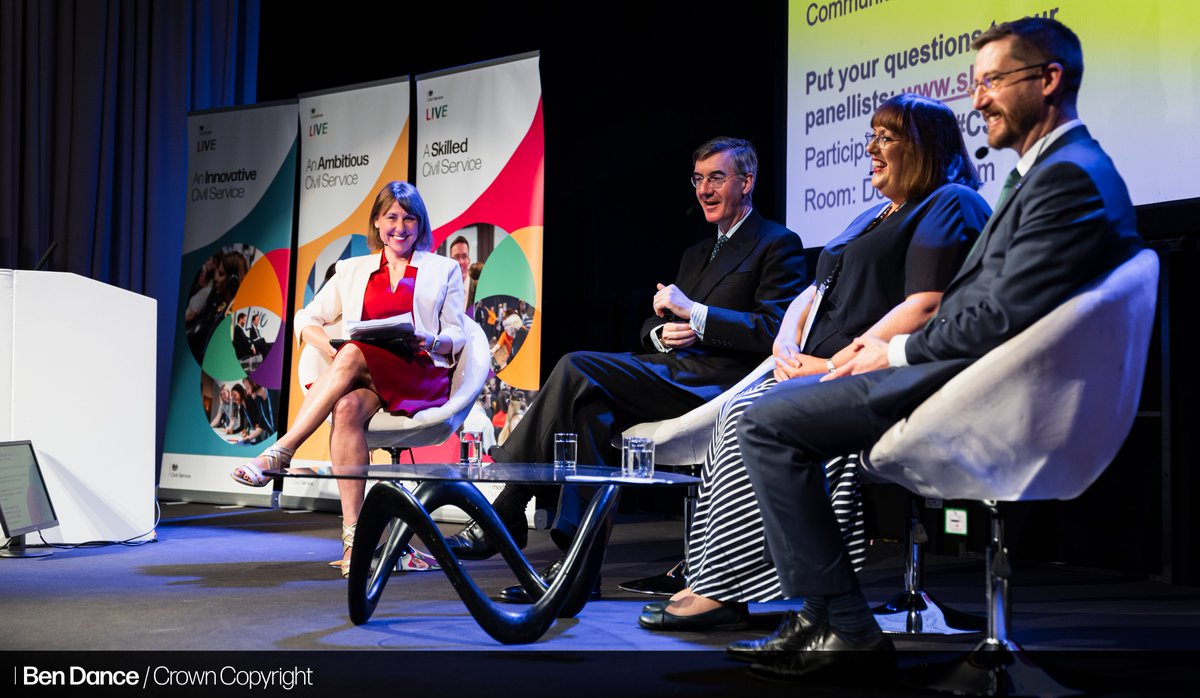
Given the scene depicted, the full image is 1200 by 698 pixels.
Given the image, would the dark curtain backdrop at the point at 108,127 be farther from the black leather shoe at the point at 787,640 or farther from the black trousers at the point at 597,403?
the black leather shoe at the point at 787,640

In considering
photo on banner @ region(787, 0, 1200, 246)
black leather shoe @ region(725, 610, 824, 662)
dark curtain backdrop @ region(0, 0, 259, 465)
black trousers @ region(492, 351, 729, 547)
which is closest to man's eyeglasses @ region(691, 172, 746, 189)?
black trousers @ region(492, 351, 729, 547)

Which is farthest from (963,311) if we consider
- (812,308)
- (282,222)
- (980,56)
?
(282,222)

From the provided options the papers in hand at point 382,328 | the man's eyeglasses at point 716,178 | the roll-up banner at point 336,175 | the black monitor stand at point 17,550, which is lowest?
the black monitor stand at point 17,550

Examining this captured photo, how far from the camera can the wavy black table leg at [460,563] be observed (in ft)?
8.07

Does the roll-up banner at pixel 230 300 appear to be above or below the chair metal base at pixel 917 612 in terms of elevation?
above

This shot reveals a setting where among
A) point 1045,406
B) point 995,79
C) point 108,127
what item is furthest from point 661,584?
point 108,127

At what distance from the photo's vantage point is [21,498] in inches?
155

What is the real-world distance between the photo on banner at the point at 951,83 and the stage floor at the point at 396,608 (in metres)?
1.28

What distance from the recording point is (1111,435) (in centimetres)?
198

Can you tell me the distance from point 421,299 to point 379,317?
0.16 metres

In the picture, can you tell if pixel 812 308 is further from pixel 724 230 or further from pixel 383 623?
pixel 383 623

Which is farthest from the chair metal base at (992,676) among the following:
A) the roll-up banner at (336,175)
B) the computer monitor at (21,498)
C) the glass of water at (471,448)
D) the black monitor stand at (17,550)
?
the roll-up banner at (336,175)

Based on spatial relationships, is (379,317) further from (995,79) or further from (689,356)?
(995,79)

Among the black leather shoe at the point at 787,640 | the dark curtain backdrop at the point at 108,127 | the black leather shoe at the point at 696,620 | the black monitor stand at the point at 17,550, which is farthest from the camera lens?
the dark curtain backdrop at the point at 108,127
